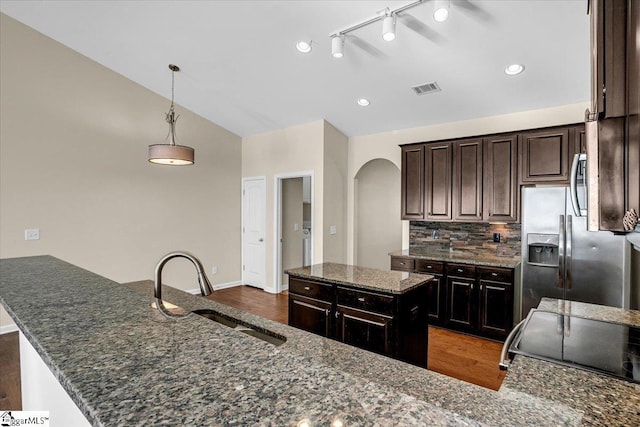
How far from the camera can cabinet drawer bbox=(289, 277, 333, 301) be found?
8.68 feet

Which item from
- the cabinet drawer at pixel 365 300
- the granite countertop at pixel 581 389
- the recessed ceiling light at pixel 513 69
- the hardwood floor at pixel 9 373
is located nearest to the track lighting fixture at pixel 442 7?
the recessed ceiling light at pixel 513 69

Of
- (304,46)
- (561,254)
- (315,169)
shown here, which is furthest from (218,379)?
(315,169)

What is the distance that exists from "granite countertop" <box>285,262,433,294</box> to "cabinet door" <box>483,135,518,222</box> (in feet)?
5.58

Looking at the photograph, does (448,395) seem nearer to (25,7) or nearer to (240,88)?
(240,88)

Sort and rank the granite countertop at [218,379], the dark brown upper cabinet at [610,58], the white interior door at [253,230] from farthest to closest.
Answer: the white interior door at [253,230], the dark brown upper cabinet at [610,58], the granite countertop at [218,379]

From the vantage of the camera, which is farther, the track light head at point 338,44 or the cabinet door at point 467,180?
the cabinet door at point 467,180

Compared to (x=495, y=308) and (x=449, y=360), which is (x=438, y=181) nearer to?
(x=495, y=308)

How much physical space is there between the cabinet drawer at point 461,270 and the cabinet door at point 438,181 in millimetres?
672

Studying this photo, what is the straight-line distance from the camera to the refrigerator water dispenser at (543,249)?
322 centimetres

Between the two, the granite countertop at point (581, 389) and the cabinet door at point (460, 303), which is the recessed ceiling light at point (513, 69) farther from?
the granite countertop at point (581, 389)

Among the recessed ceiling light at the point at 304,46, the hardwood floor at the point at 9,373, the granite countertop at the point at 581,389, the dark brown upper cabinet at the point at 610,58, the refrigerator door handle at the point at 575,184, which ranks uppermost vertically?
the recessed ceiling light at the point at 304,46

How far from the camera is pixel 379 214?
631 cm

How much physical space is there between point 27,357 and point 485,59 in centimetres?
393

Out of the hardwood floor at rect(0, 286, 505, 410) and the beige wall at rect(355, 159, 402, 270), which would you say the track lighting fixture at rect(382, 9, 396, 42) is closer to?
the hardwood floor at rect(0, 286, 505, 410)
